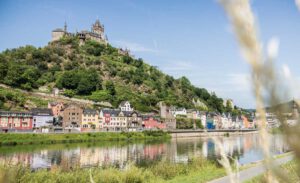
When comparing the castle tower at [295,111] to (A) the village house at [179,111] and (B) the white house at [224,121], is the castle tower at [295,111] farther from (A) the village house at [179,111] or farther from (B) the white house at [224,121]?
(B) the white house at [224,121]

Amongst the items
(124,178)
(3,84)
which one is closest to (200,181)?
(124,178)

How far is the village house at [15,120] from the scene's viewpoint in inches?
2896

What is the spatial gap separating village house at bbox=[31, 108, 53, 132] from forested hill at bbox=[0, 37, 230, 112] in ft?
65.3

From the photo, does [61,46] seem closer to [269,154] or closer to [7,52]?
[7,52]

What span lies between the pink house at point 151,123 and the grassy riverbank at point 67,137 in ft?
49.1

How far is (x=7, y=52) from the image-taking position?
5197 inches

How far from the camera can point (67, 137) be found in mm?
70125

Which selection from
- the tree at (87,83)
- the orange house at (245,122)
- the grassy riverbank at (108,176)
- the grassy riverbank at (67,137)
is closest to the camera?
the grassy riverbank at (108,176)

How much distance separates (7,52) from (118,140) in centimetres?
7757

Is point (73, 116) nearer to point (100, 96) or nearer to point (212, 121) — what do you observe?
point (100, 96)

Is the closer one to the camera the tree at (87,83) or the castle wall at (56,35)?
the tree at (87,83)

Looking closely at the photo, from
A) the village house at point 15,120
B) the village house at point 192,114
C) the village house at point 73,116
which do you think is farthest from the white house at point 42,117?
the village house at point 192,114

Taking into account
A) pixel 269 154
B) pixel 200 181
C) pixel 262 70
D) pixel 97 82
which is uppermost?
pixel 97 82

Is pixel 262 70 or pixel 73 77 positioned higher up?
pixel 73 77
